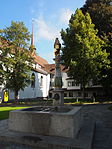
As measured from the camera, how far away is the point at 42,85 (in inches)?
1601

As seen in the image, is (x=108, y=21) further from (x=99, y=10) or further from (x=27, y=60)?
(x=27, y=60)

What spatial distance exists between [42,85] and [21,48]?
60.3 feet

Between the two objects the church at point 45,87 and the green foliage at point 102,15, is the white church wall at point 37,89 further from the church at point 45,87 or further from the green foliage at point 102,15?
the green foliage at point 102,15

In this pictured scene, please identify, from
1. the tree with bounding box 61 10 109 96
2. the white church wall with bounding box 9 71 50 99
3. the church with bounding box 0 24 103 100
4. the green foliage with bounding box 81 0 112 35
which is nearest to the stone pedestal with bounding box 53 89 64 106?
the tree with bounding box 61 10 109 96

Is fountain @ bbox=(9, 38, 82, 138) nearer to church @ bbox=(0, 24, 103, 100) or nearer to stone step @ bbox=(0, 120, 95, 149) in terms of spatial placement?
stone step @ bbox=(0, 120, 95, 149)

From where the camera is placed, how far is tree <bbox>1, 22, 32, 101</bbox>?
22.1 m

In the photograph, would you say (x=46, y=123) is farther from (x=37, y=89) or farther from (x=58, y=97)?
(x=37, y=89)

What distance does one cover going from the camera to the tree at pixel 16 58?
2209 centimetres

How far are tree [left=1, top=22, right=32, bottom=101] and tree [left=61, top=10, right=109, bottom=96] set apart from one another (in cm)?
667

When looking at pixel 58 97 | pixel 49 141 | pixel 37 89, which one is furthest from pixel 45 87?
pixel 49 141

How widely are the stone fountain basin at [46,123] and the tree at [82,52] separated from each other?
16.9 meters

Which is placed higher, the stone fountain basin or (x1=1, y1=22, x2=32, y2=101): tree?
(x1=1, y1=22, x2=32, y2=101): tree

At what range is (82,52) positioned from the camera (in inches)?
910

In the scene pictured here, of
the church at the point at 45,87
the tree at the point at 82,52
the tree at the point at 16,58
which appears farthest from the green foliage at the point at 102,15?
the tree at the point at 16,58
